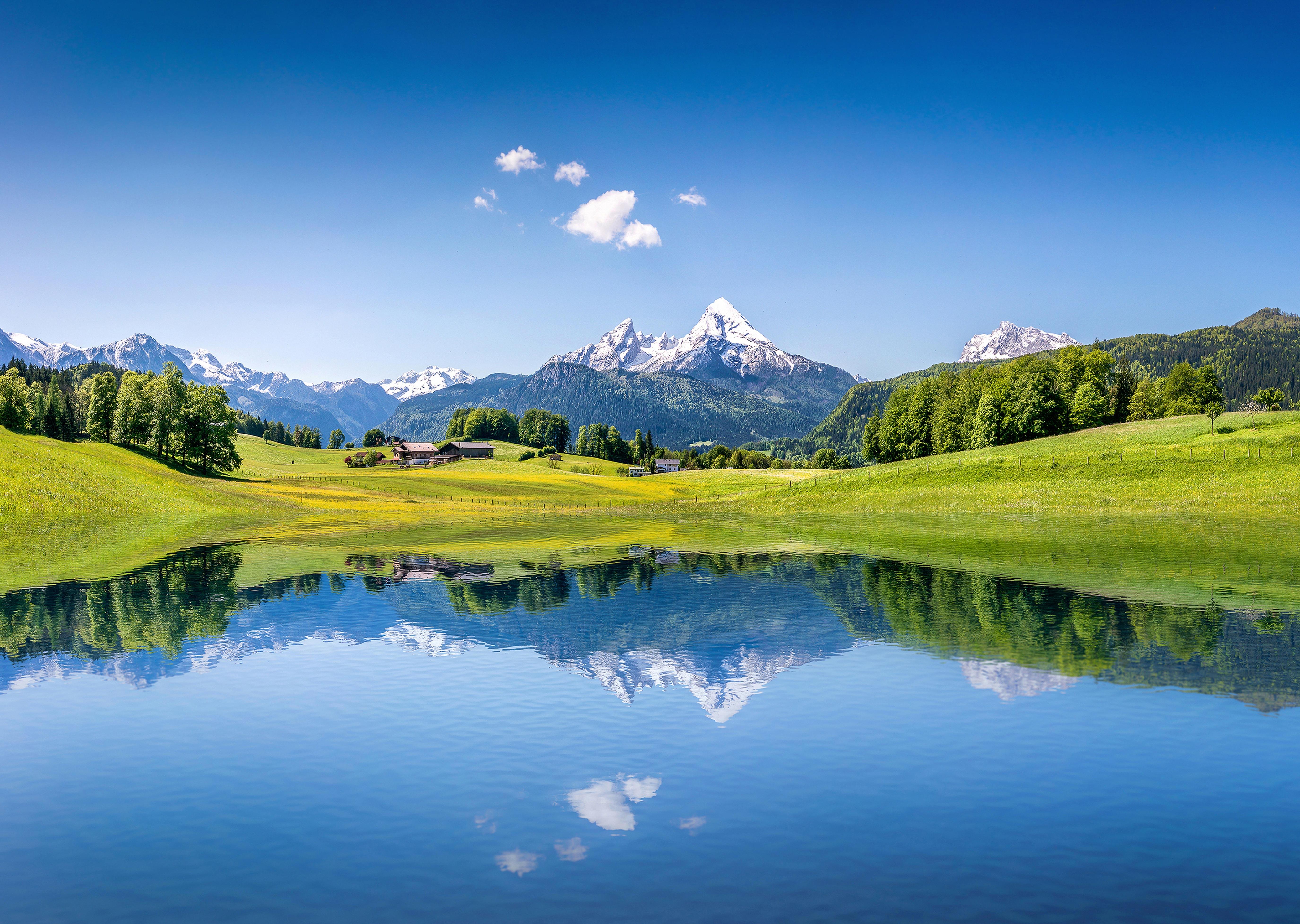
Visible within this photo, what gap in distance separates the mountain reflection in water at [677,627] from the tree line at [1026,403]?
310ft

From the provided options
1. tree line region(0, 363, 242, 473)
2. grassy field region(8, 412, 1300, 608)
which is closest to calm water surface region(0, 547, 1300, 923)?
grassy field region(8, 412, 1300, 608)

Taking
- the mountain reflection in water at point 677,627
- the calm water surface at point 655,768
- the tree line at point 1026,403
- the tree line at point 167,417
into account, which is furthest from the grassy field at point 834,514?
the tree line at point 1026,403

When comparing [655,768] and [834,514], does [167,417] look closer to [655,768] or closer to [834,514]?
[834,514]

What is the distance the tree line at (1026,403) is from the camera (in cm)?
12638

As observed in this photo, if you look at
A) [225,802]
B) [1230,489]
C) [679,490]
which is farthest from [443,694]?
[679,490]

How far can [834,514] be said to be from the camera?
295 ft

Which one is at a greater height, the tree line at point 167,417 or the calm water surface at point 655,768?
the tree line at point 167,417

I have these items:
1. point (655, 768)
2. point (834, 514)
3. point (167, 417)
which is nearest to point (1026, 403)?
point (834, 514)

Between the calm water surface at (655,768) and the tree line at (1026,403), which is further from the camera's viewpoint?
the tree line at (1026,403)

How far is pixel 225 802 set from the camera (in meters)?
14.3

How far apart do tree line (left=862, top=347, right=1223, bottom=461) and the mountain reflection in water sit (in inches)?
3722

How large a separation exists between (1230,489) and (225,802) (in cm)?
8811

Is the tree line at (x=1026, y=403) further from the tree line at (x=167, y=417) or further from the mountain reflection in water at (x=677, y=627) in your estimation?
the tree line at (x=167, y=417)

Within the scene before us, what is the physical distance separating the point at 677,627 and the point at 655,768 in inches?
518
